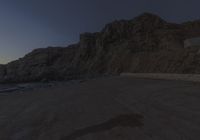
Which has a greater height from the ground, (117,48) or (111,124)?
(117,48)

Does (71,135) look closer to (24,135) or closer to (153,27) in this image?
(24,135)

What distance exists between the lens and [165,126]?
3781 mm

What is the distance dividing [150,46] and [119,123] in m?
49.5

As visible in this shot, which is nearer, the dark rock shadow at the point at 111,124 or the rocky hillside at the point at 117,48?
the dark rock shadow at the point at 111,124

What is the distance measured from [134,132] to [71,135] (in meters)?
1.17

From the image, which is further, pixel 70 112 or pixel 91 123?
pixel 70 112

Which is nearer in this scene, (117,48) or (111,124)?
(111,124)

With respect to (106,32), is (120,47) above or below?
below

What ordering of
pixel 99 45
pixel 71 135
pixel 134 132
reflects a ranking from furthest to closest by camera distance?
1. pixel 99 45
2. pixel 71 135
3. pixel 134 132

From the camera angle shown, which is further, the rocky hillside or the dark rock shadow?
the rocky hillside

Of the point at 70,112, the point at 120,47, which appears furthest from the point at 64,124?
the point at 120,47

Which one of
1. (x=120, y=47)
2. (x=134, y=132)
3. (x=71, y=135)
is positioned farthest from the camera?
(x=120, y=47)

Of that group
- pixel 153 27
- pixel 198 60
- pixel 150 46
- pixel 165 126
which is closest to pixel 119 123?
pixel 165 126

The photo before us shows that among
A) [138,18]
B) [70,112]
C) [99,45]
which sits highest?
[138,18]
